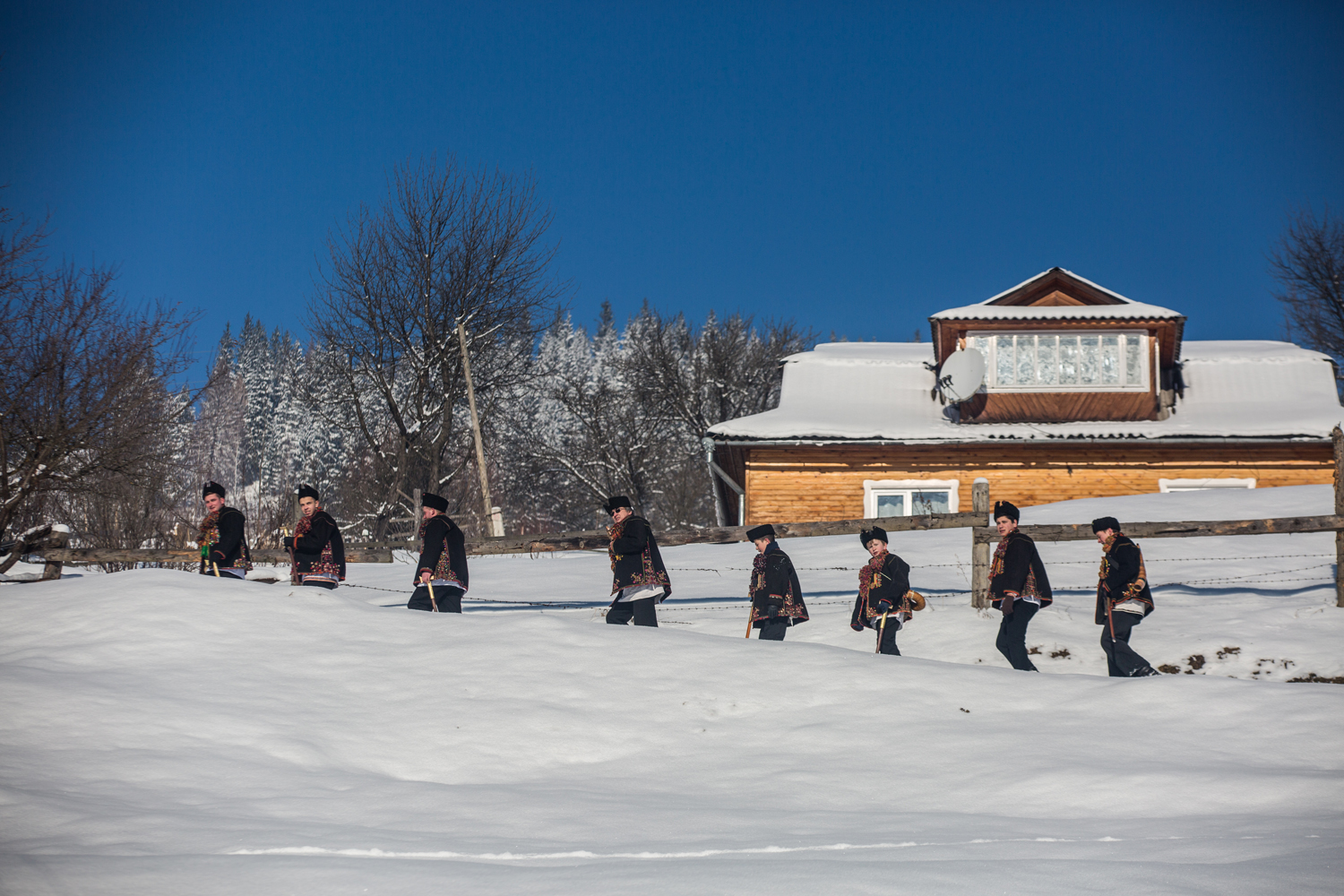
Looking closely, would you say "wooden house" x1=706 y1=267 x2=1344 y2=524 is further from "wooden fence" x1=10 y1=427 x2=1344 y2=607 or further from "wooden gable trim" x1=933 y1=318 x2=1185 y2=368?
"wooden fence" x1=10 y1=427 x2=1344 y2=607

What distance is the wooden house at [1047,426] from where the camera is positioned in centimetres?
2152

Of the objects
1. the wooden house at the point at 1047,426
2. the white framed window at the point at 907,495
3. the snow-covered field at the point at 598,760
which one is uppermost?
the wooden house at the point at 1047,426

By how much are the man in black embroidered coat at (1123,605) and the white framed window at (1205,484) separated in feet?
44.7

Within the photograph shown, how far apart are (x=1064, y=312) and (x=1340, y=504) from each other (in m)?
12.1

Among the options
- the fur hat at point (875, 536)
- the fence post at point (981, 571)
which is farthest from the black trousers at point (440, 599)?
the fence post at point (981, 571)

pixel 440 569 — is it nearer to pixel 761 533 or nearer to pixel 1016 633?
pixel 761 533

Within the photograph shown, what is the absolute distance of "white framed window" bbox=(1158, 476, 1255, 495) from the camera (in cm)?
2148

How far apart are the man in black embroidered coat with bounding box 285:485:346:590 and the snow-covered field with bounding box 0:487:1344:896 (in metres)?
1.08

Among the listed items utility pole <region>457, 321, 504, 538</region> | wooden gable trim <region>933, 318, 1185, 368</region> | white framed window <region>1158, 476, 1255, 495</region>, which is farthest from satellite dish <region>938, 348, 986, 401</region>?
utility pole <region>457, 321, 504, 538</region>

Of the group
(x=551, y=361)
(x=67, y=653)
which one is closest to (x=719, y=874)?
(x=67, y=653)

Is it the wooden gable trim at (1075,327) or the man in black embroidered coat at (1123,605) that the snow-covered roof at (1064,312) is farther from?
the man in black embroidered coat at (1123,605)

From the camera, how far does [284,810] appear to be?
491 cm

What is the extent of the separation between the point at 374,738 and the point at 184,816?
1.59m

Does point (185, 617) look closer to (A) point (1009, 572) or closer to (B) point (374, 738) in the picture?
(B) point (374, 738)
